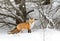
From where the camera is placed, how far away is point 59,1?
23.6 ft

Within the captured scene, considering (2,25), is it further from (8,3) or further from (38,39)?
(38,39)

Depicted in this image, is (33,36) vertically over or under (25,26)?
under

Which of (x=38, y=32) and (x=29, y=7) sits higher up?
(x=29, y=7)

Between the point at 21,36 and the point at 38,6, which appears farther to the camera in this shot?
the point at 38,6

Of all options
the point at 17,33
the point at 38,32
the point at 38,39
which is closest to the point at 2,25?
the point at 17,33

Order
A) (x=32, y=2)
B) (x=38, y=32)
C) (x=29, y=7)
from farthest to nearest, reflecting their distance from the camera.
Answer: (x=29, y=7), (x=32, y=2), (x=38, y=32)

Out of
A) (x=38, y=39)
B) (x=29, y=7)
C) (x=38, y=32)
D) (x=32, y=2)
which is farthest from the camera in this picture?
(x=29, y=7)

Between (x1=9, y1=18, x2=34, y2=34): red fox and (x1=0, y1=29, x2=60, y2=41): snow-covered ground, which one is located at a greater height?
(x1=9, y1=18, x2=34, y2=34): red fox

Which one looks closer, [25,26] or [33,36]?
[33,36]

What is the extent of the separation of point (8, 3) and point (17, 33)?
2.56ft

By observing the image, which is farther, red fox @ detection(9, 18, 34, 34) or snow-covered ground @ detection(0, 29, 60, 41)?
red fox @ detection(9, 18, 34, 34)

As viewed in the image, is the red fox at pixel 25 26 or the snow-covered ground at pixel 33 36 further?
the red fox at pixel 25 26

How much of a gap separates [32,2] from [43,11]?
1.22 ft

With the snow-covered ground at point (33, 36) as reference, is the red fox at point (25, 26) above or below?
above
